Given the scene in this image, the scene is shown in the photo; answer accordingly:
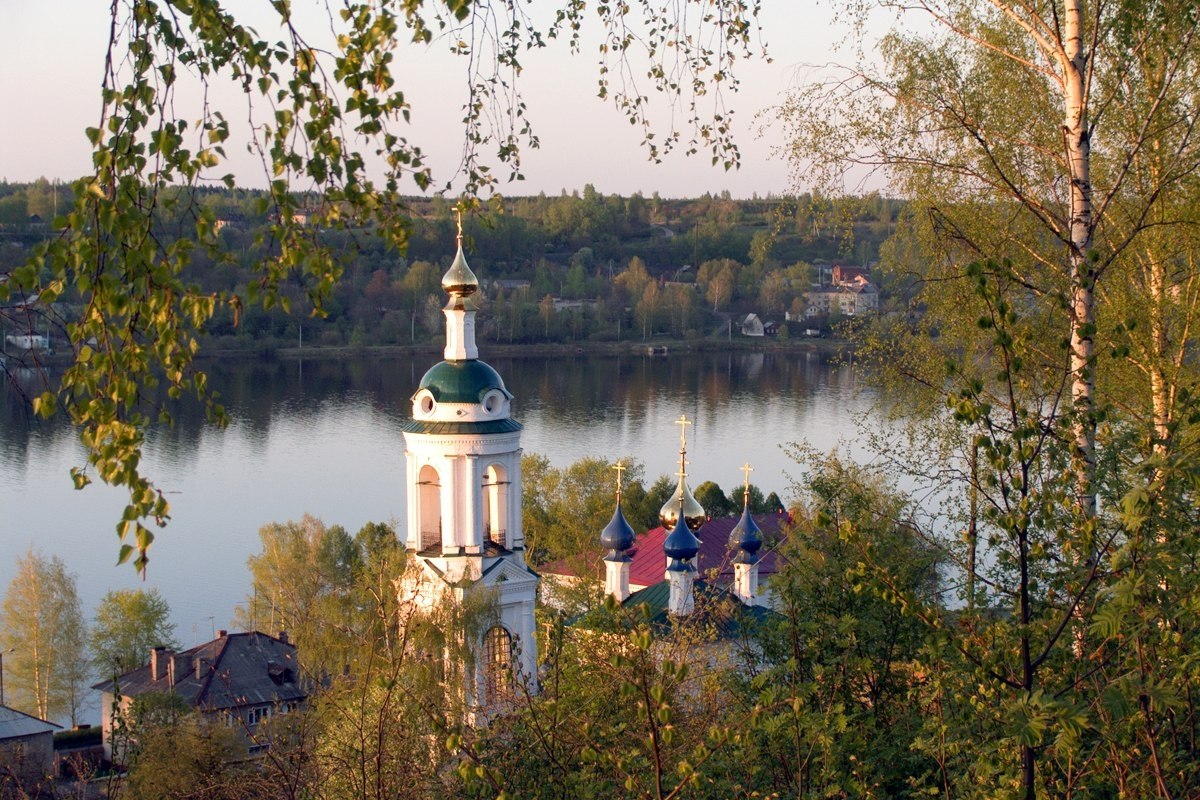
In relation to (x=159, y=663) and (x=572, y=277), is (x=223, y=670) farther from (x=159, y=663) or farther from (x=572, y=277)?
(x=572, y=277)

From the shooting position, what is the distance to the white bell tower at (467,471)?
8.29 meters

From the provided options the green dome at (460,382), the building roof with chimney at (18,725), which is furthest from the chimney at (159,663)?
the green dome at (460,382)

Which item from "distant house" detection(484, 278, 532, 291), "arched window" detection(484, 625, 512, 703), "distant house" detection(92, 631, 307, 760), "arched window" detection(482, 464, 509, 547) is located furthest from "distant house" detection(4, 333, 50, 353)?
"distant house" detection(484, 278, 532, 291)

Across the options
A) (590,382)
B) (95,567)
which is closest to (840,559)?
(95,567)

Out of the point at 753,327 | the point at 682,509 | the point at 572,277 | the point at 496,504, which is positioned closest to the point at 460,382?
the point at 496,504

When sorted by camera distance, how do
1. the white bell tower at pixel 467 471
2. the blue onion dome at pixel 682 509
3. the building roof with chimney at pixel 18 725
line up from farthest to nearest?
the blue onion dome at pixel 682 509
the building roof with chimney at pixel 18 725
the white bell tower at pixel 467 471

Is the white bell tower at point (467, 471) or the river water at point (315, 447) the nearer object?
the white bell tower at point (467, 471)

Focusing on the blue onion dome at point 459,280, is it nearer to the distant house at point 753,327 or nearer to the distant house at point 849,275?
the distant house at point 849,275

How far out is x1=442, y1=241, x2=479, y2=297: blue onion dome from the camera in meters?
8.19

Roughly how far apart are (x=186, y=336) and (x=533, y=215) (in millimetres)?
55560

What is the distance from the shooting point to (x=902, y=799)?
3.11 m

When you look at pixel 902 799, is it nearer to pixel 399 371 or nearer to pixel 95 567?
pixel 95 567

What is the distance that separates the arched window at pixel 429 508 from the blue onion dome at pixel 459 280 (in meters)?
1.09

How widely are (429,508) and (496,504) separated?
43 cm
